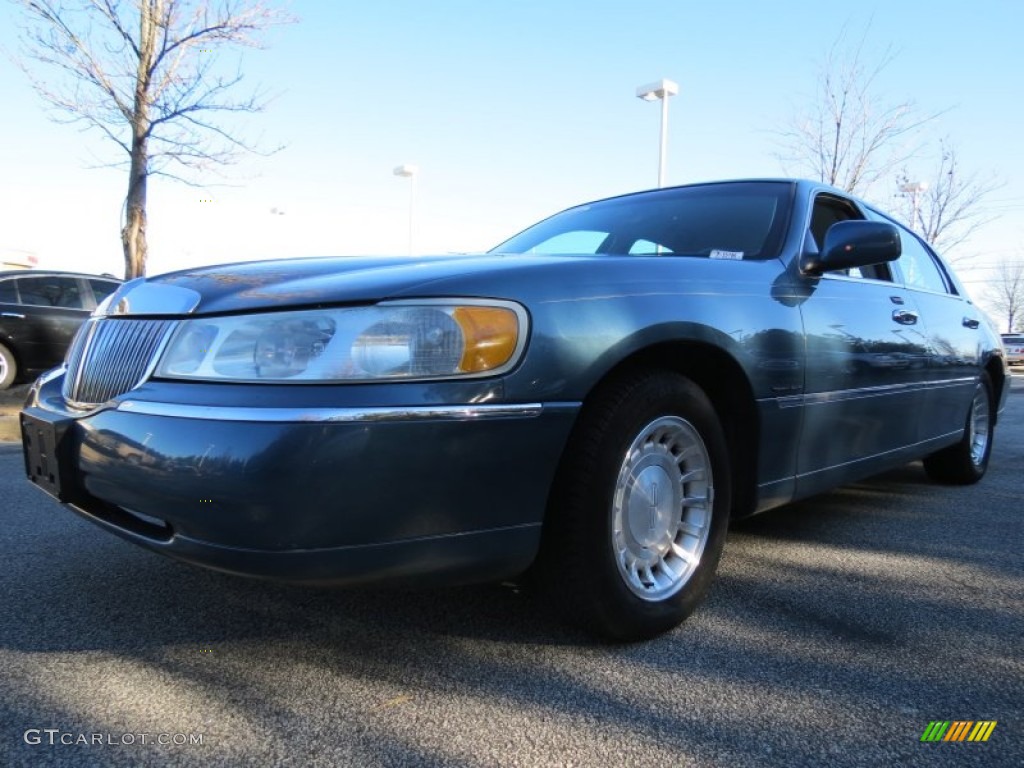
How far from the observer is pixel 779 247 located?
9.80ft

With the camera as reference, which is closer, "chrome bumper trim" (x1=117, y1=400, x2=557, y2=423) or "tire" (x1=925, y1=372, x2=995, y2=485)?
"chrome bumper trim" (x1=117, y1=400, x2=557, y2=423)

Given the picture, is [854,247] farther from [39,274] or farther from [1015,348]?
[1015,348]


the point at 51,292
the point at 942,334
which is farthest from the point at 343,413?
the point at 51,292

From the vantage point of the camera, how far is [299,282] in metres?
2.04

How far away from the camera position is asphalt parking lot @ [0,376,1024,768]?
175 centimetres

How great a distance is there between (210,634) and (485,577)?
964mm

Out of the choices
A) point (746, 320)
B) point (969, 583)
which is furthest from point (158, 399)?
point (969, 583)

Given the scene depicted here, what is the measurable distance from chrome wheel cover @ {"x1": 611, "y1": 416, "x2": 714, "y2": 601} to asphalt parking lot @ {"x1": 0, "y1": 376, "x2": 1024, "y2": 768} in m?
0.20

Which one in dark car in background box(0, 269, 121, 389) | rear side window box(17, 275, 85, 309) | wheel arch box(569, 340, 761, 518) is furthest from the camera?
rear side window box(17, 275, 85, 309)

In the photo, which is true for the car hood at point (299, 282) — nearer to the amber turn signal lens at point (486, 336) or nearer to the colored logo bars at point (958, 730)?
the amber turn signal lens at point (486, 336)

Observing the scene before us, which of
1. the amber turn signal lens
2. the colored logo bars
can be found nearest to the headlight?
the amber turn signal lens

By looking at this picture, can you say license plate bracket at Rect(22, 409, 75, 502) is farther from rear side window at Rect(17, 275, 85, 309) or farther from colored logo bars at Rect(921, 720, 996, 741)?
rear side window at Rect(17, 275, 85, 309)

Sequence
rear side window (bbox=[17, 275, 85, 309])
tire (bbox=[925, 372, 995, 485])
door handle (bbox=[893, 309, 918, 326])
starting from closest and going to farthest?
door handle (bbox=[893, 309, 918, 326]), tire (bbox=[925, 372, 995, 485]), rear side window (bbox=[17, 275, 85, 309])

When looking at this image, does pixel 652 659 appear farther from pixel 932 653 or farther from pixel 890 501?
pixel 890 501
